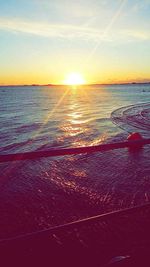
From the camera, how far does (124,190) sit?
30.0 ft

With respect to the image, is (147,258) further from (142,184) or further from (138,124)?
(138,124)

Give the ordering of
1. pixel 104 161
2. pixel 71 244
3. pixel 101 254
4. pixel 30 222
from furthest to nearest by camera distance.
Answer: pixel 104 161 < pixel 30 222 < pixel 71 244 < pixel 101 254

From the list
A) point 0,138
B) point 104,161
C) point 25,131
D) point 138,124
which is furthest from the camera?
point 138,124

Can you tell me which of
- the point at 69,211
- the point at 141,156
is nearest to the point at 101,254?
the point at 69,211

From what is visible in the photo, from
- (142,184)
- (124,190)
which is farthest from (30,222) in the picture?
(142,184)

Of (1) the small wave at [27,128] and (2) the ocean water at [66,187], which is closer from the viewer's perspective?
(2) the ocean water at [66,187]

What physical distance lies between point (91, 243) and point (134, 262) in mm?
4401

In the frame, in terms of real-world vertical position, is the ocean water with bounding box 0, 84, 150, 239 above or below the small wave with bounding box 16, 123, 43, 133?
below

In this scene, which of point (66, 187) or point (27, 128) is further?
point (27, 128)

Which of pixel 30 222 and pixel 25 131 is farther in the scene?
pixel 25 131

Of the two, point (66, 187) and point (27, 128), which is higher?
point (27, 128)

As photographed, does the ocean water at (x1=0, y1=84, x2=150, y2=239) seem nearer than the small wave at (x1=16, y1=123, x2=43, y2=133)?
Yes

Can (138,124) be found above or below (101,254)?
above

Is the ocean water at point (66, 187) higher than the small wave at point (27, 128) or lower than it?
lower
